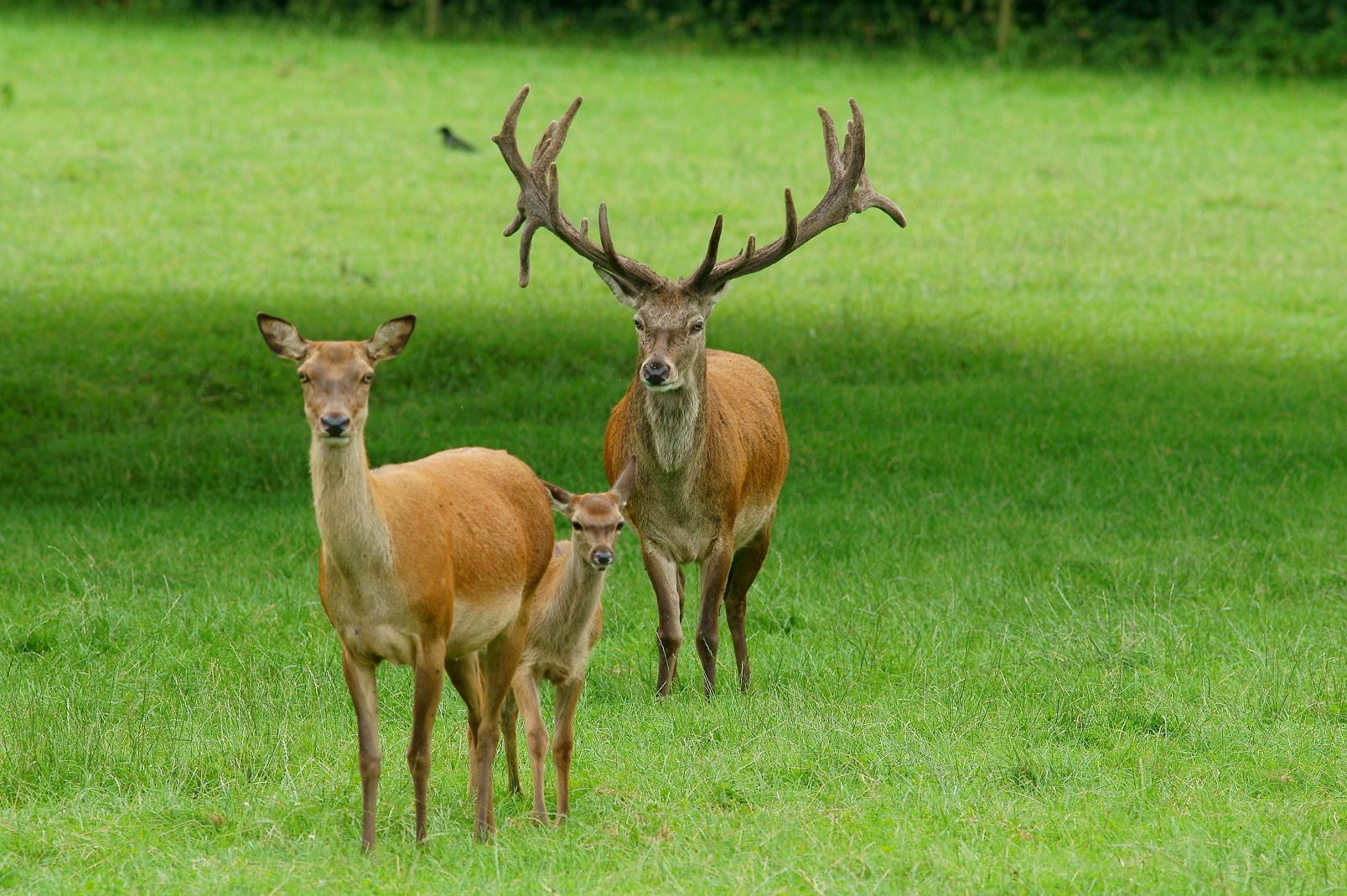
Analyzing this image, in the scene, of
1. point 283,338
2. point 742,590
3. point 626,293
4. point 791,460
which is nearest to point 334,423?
point 283,338

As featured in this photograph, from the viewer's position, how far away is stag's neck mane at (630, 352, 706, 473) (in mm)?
7738

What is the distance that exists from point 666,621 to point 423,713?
2.32m

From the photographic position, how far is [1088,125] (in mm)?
22688

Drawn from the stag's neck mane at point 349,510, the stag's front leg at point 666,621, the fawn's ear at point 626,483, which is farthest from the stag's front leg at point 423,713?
the stag's front leg at point 666,621

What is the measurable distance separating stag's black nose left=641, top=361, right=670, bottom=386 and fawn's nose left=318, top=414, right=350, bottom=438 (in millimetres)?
2639

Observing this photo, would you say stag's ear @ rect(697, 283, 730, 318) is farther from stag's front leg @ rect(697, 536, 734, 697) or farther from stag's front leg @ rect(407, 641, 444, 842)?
stag's front leg @ rect(407, 641, 444, 842)

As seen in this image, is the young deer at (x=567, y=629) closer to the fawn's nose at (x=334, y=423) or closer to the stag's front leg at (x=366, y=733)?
the stag's front leg at (x=366, y=733)

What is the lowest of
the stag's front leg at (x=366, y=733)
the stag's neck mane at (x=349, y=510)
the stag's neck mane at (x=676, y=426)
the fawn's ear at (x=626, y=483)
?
the stag's front leg at (x=366, y=733)

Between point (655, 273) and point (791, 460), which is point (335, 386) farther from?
point (791, 460)

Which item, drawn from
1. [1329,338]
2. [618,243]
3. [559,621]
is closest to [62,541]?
[559,621]

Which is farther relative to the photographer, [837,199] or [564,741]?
[837,199]

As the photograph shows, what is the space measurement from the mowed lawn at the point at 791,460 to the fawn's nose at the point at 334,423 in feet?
4.28

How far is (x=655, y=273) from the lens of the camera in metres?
8.00

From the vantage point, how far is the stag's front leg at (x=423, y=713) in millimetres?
5254
